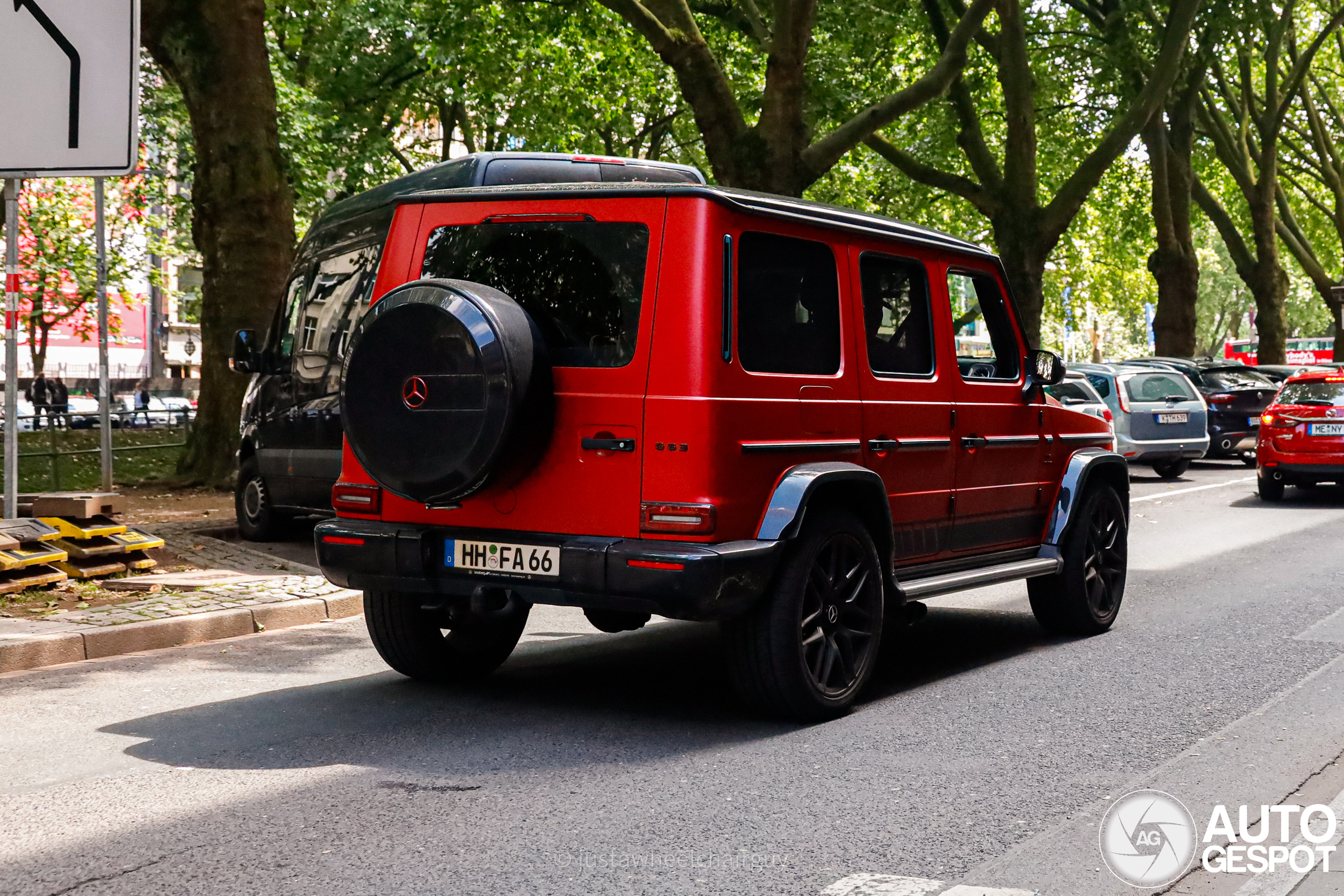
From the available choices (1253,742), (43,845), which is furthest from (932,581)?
(43,845)

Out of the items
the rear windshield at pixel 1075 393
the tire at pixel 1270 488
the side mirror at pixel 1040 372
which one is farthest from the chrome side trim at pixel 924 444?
the rear windshield at pixel 1075 393

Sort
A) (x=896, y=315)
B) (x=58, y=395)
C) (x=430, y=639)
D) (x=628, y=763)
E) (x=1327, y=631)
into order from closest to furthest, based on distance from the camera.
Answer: (x=628, y=763) → (x=430, y=639) → (x=896, y=315) → (x=1327, y=631) → (x=58, y=395)

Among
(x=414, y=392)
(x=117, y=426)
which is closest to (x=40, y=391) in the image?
(x=117, y=426)

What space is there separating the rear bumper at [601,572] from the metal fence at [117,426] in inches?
441

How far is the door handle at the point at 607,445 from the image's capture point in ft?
18.2

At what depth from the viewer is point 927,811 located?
462 cm

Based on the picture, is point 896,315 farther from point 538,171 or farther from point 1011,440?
point 538,171

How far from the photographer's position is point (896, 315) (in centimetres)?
670

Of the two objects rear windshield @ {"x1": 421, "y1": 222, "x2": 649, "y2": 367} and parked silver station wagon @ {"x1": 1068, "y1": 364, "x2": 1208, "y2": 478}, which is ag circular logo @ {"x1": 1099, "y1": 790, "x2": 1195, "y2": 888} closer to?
rear windshield @ {"x1": 421, "y1": 222, "x2": 649, "y2": 367}

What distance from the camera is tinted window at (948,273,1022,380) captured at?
7227 mm

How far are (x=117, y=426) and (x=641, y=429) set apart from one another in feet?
57.5

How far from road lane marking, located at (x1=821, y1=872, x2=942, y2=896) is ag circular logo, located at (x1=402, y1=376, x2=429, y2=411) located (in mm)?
2565

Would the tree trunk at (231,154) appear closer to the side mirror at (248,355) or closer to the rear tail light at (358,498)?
the side mirror at (248,355)

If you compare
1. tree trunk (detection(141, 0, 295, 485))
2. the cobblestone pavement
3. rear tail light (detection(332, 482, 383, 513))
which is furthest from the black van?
rear tail light (detection(332, 482, 383, 513))
